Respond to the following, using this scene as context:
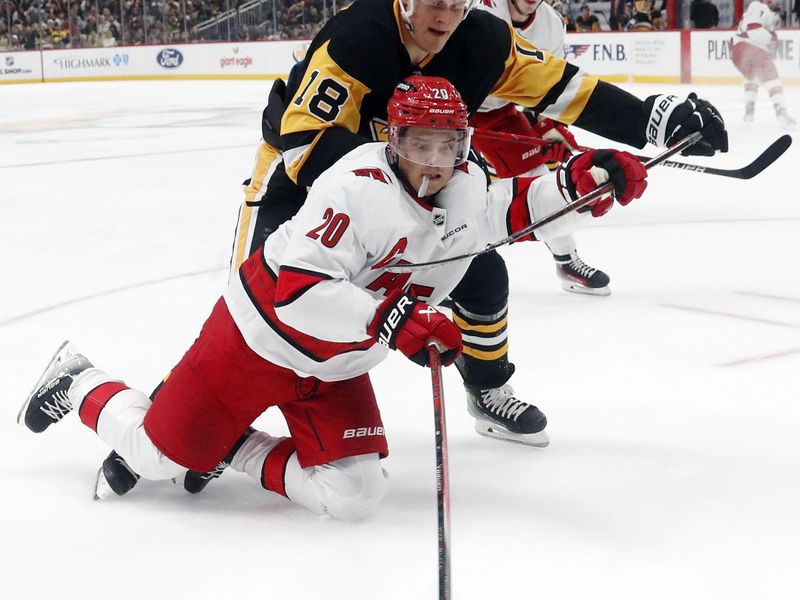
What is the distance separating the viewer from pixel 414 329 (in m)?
1.57

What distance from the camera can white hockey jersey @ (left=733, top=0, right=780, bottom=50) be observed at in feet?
26.1

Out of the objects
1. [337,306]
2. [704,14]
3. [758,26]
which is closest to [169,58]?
[704,14]

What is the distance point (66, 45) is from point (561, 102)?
46.6ft

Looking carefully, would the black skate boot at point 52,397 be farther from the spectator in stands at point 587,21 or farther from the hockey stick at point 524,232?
the spectator in stands at point 587,21

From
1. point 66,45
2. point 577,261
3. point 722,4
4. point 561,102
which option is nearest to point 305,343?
point 561,102

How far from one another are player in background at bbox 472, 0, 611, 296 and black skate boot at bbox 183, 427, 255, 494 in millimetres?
1555

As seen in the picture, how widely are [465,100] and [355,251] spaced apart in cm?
61

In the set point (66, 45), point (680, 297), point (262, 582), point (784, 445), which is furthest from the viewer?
point (66, 45)

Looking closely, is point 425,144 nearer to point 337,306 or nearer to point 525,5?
point 337,306

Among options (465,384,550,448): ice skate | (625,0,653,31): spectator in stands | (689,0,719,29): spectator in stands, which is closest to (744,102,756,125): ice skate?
(689,0,719,29): spectator in stands

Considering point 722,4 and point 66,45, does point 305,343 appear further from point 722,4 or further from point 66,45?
point 66,45

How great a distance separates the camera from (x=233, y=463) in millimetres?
1993

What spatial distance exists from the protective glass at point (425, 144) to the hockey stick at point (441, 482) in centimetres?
32

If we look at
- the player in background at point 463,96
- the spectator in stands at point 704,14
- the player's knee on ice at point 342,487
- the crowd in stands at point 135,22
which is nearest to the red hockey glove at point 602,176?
the player in background at point 463,96
